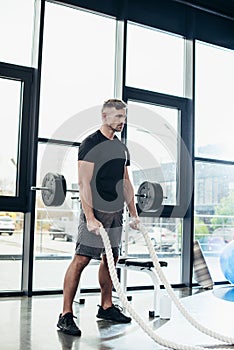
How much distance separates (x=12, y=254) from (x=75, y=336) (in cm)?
170

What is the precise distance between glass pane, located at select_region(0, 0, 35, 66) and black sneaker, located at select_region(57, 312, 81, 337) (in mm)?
2453

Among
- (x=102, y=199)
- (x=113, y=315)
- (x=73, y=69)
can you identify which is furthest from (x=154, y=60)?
(x=113, y=315)

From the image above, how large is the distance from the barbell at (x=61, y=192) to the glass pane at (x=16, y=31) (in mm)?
1504

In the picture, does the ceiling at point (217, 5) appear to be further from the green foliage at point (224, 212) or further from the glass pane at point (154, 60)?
the green foliage at point (224, 212)

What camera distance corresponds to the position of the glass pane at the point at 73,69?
446cm

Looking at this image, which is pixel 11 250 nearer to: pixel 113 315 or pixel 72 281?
pixel 113 315

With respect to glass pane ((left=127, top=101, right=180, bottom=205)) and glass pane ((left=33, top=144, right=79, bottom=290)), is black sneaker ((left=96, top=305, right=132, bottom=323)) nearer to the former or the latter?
glass pane ((left=33, top=144, right=79, bottom=290))

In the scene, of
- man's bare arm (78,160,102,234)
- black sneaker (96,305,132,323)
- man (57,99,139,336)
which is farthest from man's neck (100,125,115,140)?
black sneaker (96,305,132,323)

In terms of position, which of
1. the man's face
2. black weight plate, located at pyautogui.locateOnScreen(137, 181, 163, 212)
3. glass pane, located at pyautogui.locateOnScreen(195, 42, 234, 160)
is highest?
glass pane, located at pyautogui.locateOnScreen(195, 42, 234, 160)

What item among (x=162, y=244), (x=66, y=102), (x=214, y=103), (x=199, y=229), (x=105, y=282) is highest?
(x=214, y=103)

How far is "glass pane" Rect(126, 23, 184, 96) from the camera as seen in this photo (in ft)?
16.3

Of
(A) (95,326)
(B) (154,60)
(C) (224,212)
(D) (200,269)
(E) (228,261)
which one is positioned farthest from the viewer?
(C) (224,212)

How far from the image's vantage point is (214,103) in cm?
552

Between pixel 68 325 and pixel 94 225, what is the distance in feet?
1.92
